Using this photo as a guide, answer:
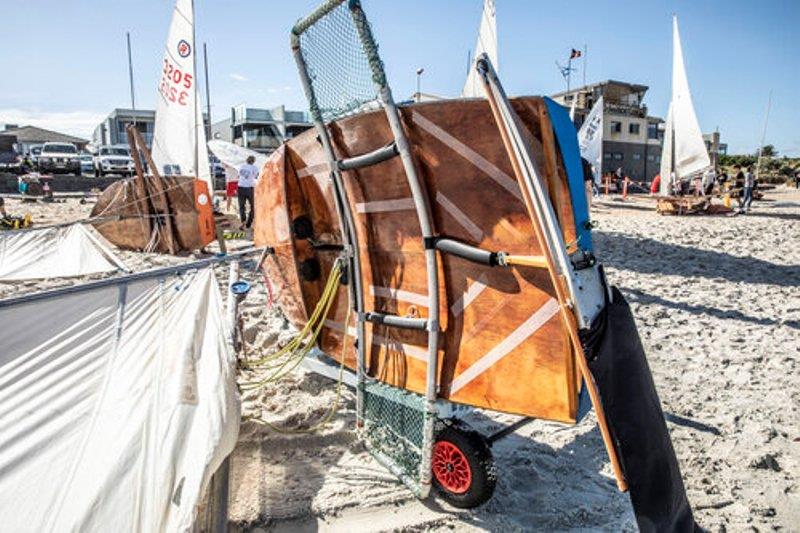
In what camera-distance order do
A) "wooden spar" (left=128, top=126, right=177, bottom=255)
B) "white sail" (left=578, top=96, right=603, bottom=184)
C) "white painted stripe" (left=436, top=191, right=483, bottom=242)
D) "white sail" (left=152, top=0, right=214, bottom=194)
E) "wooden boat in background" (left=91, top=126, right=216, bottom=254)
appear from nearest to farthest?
"white painted stripe" (left=436, top=191, right=483, bottom=242) → "wooden spar" (left=128, top=126, right=177, bottom=255) → "wooden boat in background" (left=91, top=126, right=216, bottom=254) → "white sail" (left=152, top=0, right=214, bottom=194) → "white sail" (left=578, top=96, right=603, bottom=184)

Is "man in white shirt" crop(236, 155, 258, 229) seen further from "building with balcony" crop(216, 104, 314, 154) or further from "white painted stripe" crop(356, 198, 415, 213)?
"building with balcony" crop(216, 104, 314, 154)

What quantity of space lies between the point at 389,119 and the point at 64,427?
1.90 metres

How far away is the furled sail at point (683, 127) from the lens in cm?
1827

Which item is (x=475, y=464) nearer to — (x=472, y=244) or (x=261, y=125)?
(x=472, y=244)

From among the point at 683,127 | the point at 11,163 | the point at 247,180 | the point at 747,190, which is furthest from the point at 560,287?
the point at 11,163

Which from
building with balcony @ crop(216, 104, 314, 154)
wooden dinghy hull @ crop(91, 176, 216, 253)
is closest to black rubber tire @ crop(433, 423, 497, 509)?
wooden dinghy hull @ crop(91, 176, 216, 253)

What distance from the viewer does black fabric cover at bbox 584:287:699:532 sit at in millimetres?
2217

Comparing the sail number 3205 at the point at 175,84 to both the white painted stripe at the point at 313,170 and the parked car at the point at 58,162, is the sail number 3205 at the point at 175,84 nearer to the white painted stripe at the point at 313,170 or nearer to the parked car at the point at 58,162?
the white painted stripe at the point at 313,170

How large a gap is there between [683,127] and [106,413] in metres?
20.5

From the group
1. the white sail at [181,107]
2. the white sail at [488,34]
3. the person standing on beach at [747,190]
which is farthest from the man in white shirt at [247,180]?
the person standing on beach at [747,190]

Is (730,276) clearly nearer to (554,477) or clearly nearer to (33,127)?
(554,477)

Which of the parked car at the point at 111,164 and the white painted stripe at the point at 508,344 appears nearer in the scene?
the white painted stripe at the point at 508,344

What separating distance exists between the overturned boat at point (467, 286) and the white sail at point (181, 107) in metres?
9.56

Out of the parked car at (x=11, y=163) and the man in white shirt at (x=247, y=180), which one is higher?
the parked car at (x=11, y=163)
